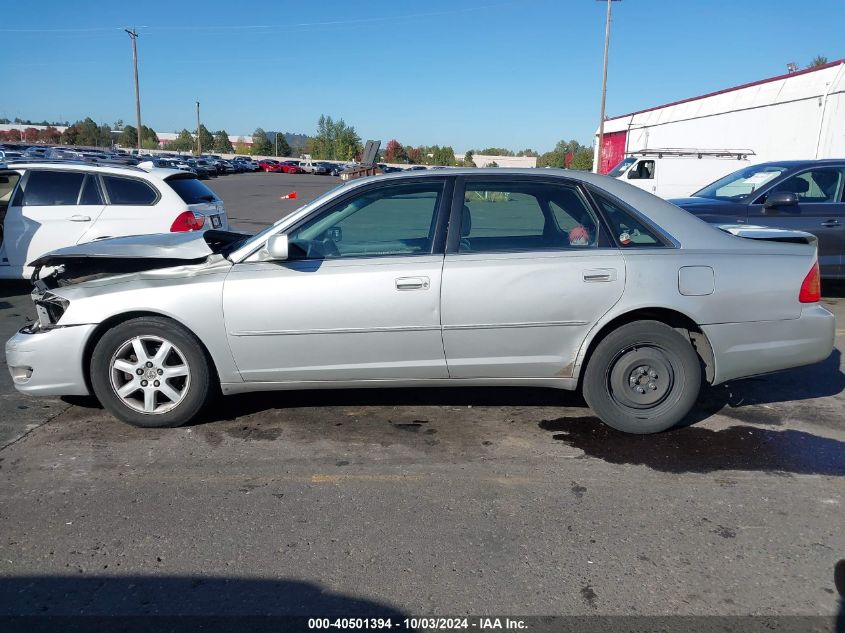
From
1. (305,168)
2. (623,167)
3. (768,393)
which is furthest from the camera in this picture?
(305,168)

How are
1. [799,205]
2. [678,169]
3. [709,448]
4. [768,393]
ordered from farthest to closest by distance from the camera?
[678,169], [799,205], [768,393], [709,448]

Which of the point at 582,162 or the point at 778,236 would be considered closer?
the point at 778,236

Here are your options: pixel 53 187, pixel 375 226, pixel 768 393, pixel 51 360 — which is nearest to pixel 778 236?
pixel 768 393

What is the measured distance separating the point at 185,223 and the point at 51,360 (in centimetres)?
425

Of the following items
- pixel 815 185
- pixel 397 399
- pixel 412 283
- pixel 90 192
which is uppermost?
pixel 815 185

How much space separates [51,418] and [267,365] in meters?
1.63

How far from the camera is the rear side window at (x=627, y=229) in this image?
4.22 m

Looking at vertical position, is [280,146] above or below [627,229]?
above

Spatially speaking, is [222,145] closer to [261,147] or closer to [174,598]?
[261,147]

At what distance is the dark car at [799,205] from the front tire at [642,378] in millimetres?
4695

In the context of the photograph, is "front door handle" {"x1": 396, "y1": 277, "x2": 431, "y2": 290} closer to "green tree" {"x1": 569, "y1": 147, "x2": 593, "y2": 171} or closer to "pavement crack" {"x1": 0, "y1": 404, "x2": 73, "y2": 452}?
"pavement crack" {"x1": 0, "y1": 404, "x2": 73, "y2": 452}

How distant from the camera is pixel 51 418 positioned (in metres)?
4.57

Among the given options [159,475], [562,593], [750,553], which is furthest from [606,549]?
[159,475]

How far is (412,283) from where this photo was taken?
4.05 meters
